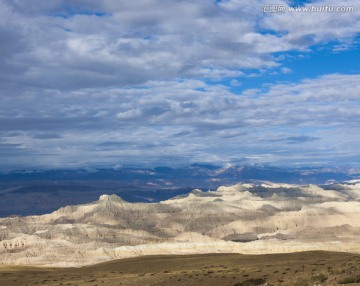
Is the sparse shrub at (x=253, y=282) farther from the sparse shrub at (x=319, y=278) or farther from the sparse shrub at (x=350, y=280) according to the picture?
the sparse shrub at (x=350, y=280)

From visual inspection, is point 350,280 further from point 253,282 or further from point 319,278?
point 253,282

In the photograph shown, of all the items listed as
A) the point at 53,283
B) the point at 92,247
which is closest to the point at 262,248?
the point at 92,247

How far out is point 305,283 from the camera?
4444 centimetres

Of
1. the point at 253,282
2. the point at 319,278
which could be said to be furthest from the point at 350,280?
the point at 253,282

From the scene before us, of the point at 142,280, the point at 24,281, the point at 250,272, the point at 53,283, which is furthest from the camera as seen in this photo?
the point at 24,281

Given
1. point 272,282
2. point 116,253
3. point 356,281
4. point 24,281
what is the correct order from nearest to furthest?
point 356,281
point 272,282
point 24,281
point 116,253

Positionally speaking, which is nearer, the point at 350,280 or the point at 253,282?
the point at 350,280

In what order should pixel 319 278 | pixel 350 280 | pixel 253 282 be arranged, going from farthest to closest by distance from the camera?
pixel 253 282
pixel 319 278
pixel 350 280

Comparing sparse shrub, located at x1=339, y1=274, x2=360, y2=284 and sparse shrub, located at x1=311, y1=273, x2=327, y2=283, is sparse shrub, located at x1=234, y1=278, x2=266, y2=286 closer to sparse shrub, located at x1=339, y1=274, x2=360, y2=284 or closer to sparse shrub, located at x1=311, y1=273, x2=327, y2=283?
sparse shrub, located at x1=311, y1=273, x2=327, y2=283

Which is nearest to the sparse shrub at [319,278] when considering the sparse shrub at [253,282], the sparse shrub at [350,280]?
the sparse shrub at [350,280]

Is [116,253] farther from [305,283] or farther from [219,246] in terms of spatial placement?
[305,283]

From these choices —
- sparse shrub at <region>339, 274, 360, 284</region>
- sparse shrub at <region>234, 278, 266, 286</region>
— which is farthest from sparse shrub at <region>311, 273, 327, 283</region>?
sparse shrub at <region>234, 278, 266, 286</region>

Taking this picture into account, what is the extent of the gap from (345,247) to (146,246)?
6307cm

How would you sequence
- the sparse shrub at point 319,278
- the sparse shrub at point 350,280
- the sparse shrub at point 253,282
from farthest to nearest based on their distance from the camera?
1. the sparse shrub at point 253,282
2. the sparse shrub at point 319,278
3. the sparse shrub at point 350,280
